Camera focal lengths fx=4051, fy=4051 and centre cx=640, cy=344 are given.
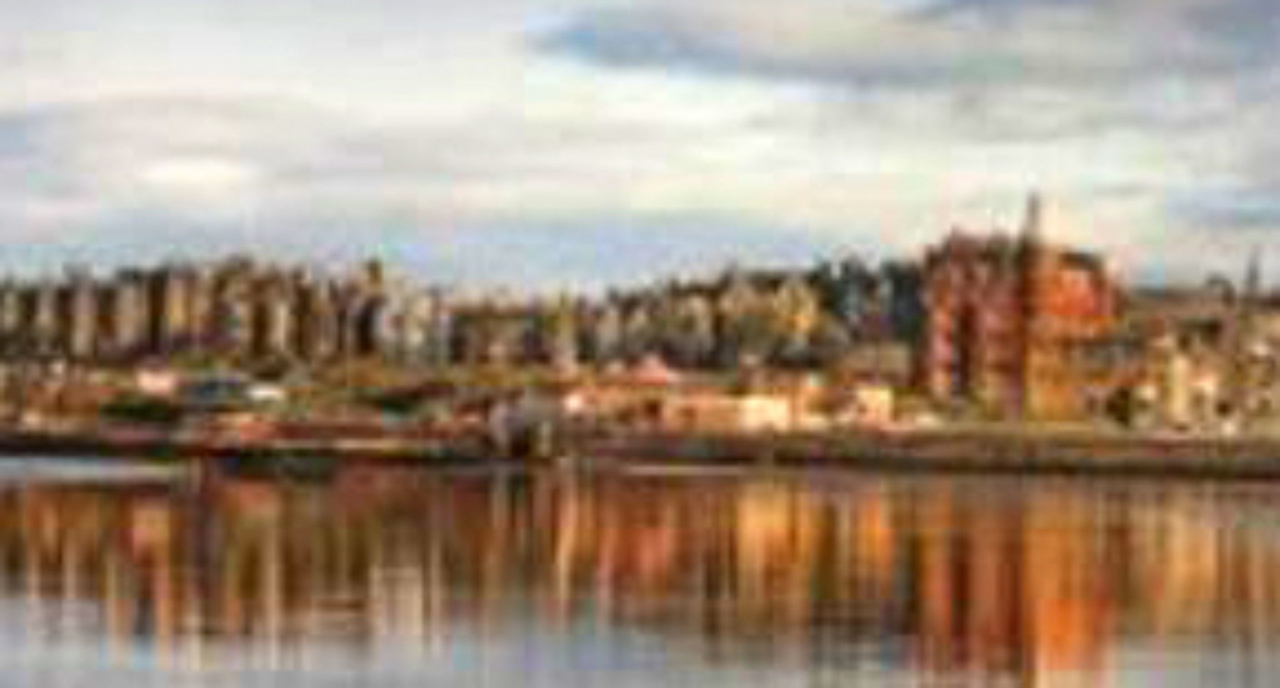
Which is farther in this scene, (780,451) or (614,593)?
(780,451)

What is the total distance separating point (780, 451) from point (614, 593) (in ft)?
370

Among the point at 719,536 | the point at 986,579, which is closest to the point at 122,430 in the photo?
the point at 719,536

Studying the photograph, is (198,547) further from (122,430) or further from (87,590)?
(122,430)

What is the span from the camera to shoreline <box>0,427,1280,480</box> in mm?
155750

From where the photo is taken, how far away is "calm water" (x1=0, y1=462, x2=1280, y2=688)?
5053 cm

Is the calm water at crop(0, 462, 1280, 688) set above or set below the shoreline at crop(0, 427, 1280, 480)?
above

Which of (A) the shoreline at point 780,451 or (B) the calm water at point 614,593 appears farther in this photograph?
(A) the shoreline at point 780,451

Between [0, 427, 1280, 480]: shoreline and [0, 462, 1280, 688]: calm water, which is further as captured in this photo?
[0, 427, 1280, 480]: shoreline

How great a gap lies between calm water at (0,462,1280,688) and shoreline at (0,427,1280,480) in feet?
157

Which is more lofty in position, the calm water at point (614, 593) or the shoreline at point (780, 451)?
the calm water at point (614, 593)

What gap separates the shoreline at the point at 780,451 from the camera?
511 feet

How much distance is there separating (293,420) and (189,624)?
453ft

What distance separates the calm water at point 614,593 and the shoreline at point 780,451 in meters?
47.9

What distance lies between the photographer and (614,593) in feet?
211
